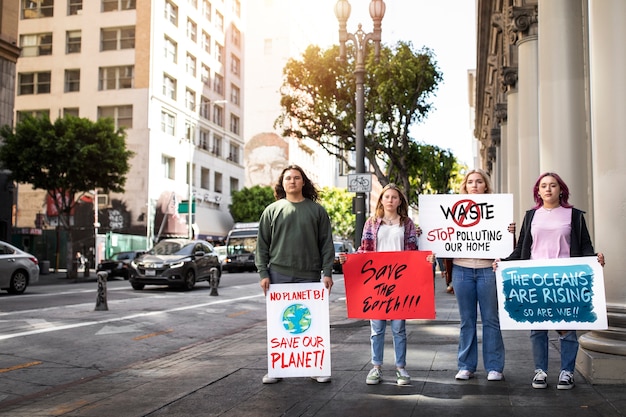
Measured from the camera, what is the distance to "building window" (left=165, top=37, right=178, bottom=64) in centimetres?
5229

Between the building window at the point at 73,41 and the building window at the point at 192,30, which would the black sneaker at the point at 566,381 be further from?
the building window at the point at 192,30

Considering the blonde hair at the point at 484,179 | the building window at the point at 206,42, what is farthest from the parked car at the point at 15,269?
the building window at the point at 206,42

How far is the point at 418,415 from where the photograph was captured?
488 cm

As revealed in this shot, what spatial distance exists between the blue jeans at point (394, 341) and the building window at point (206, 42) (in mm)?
56797

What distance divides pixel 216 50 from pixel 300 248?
5961cm

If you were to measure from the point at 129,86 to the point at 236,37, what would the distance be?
22.2 metres

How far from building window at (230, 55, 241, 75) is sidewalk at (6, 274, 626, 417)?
6165 centimetres

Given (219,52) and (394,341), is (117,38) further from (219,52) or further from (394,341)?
(394,341)

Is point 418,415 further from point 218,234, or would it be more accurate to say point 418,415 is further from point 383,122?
point 218,234

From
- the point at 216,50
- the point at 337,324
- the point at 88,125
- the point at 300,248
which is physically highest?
the point at 216,50

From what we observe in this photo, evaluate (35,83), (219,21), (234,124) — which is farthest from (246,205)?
(35,83)

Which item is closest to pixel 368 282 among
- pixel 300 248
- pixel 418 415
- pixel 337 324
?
pixel 300 248

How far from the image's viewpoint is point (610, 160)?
6.27 m

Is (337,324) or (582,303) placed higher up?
(582,303)
